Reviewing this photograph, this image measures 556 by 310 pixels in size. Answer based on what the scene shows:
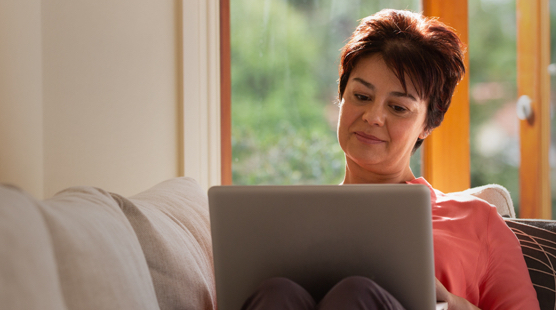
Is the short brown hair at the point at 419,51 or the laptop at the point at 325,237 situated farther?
the short brown hair at the point at 419,51

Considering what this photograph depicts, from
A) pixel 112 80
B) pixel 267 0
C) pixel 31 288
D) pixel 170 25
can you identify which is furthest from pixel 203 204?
pixel 267 0

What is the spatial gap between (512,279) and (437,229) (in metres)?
0.21

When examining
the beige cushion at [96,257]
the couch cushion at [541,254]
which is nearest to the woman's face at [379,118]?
the couch cushion at [541,254]

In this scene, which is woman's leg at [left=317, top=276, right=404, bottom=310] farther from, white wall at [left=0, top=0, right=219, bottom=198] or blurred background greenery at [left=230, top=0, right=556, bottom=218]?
blurred background greenery at [left=230, top=0, right=556, bottom=218]

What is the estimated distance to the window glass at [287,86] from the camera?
2305 mm

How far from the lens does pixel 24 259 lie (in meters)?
0.47

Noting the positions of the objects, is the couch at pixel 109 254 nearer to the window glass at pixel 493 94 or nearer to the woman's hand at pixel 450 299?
the woman's hand at pixel 450 299

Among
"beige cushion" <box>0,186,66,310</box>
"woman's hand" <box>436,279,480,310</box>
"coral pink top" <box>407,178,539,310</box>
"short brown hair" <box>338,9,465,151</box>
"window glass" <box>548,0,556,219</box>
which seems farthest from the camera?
"window glass" <box>548,0,556,219</box>

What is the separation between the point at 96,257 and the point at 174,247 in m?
0.28

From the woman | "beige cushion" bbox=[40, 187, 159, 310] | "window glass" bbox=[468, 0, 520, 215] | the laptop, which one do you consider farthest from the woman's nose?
"window glass" bbox=[468, 0, 520, 215]

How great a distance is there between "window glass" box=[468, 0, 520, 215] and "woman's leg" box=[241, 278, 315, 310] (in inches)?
76.0

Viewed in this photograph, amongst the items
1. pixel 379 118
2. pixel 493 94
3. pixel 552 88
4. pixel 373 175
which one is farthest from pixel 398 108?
pixel 552 88

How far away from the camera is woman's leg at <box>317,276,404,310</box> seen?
2.35 feet

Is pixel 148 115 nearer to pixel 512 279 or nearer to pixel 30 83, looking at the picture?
pixel 30 83
